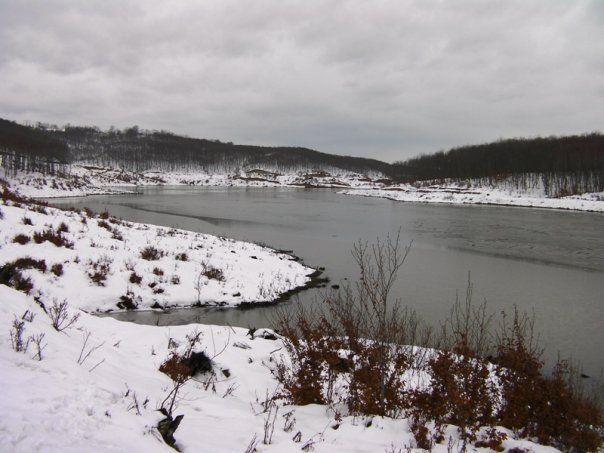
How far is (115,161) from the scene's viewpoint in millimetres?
173375

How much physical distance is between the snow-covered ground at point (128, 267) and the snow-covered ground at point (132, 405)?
4.55 metres

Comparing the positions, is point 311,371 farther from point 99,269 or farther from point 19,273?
point 99,269

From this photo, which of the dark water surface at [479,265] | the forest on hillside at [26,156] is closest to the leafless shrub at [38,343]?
the dark water surface at [479,265]

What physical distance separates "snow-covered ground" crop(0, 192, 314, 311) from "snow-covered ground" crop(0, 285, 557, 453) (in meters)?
4.55

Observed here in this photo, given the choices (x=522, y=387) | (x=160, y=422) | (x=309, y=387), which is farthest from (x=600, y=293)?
(x=160, y=422)

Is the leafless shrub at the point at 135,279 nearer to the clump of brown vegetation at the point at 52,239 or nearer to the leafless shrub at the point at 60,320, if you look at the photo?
the clump of brown vegetation at the point at 52,239

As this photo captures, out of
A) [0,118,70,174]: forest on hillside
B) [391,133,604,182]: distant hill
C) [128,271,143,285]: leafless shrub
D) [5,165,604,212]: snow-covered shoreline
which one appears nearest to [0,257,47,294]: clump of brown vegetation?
[128,271,143,285]: leafless shrub

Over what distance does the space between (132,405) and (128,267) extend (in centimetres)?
1013

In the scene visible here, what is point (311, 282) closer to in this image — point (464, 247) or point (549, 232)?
point (464, 247)

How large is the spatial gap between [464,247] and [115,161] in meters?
178

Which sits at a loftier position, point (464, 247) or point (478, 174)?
point (478, 174)

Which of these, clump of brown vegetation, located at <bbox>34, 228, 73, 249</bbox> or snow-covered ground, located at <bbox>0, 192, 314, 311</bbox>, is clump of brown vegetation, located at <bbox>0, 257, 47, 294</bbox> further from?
clump of brown vegetation, located at <bbox>34, 228, 73, 249</bbox>

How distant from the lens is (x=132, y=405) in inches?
140

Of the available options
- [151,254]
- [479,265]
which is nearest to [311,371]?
[151,254]
